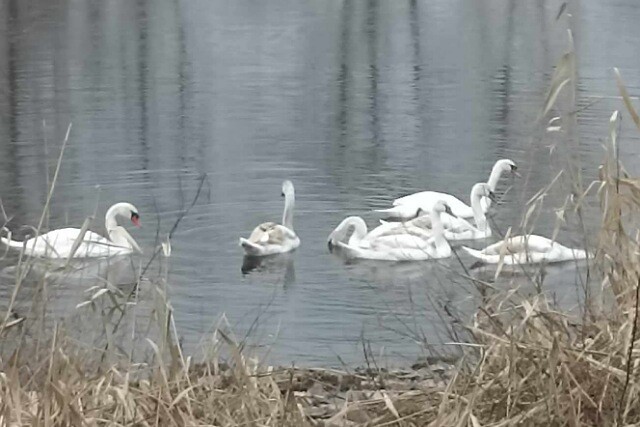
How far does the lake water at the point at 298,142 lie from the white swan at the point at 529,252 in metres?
0.09

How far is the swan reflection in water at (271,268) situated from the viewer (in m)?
8.51

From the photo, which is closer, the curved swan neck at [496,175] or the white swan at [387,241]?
the white swan at [387,241]

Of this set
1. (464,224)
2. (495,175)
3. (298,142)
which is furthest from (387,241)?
(298,142)

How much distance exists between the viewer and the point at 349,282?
833cm

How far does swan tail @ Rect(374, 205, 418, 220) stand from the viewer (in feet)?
31.6

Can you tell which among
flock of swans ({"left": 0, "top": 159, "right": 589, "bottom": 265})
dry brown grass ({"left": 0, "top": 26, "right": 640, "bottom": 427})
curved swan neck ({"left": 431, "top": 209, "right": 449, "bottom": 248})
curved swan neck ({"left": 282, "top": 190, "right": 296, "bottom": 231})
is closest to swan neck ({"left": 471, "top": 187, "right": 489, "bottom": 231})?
flock of swans ({"left": 0, "top": 159, "right": 589, "bottom": 265})

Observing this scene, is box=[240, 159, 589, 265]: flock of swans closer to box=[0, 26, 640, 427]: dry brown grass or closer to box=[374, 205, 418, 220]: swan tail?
box=[374, 205, 418, 220]: swan tail

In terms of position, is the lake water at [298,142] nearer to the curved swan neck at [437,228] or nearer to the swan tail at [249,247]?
the swan tail at [249,247]

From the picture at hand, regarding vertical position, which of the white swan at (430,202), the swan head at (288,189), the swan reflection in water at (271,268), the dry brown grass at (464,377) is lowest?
the swan reflection in water at (271,268)

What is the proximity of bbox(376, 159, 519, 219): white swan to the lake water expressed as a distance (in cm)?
18

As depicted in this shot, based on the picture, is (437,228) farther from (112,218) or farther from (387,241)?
(112,218)

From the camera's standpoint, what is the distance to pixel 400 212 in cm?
976

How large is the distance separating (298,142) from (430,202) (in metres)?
2.93

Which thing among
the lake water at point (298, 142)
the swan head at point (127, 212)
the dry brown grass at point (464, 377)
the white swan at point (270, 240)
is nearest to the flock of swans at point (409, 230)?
the white swan at point (270, 240)
